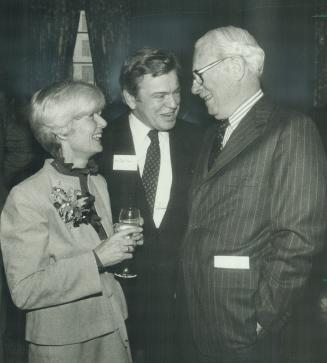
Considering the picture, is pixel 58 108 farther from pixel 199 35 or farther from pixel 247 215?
pixel 199 35

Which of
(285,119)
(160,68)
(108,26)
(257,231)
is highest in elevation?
(108,26)

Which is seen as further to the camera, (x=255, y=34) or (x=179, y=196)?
(x=255, y=34)

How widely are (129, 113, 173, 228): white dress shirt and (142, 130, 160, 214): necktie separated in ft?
0.09

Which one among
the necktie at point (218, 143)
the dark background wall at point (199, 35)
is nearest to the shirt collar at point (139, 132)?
the necktie at point (218, 143)

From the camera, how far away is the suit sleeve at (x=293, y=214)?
185cm

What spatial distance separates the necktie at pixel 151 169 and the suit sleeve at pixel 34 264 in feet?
2.74

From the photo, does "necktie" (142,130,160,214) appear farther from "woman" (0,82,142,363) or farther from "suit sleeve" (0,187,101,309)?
"suit sleeve" (0,187,101,309)

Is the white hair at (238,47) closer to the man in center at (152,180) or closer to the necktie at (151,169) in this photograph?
the man in center at (152,180)

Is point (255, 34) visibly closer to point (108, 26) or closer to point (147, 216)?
point (108, 26)

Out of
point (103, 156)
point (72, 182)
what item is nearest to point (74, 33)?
point (103, 156)

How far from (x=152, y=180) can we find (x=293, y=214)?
3.43 feet

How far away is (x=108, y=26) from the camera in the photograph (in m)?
5.30

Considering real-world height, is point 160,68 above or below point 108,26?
below

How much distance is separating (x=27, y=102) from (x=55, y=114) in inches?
135
